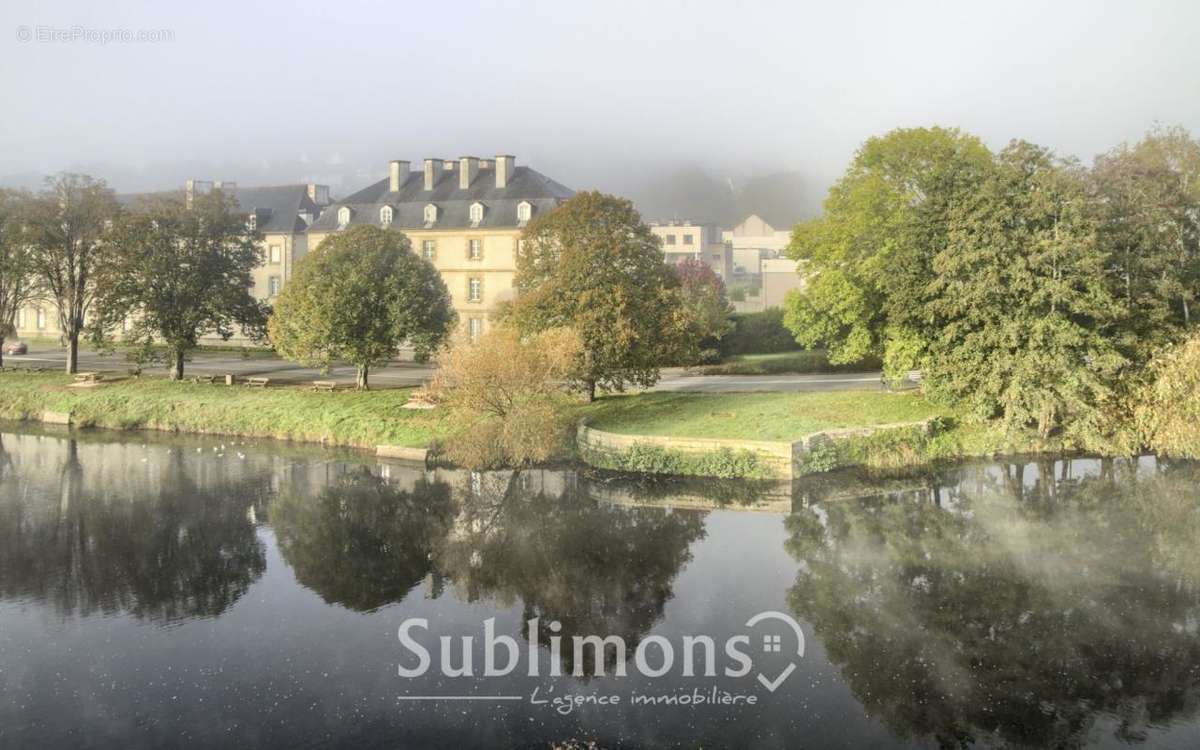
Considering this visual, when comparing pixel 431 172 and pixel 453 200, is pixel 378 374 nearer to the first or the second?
pixel 453 200

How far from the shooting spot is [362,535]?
84.6ft

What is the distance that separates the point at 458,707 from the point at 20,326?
67.2 meters

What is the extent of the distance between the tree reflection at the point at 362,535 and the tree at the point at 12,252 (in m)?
25.6

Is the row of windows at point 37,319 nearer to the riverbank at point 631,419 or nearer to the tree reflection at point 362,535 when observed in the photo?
the riverbank at point 631,419

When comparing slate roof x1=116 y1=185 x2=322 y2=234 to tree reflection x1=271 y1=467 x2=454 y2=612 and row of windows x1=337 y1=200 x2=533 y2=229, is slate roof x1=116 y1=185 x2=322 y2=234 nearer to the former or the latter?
row of windows x1=337 y1=200 x2=533 y2=229

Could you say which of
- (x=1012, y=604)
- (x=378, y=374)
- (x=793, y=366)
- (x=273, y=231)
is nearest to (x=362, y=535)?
(x=1012, y=604)

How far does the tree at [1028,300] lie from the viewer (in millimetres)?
32250

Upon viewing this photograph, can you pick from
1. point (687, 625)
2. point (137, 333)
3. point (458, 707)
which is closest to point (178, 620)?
point (458, 707)

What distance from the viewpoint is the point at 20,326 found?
71625 mm

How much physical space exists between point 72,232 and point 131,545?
94.9 ft

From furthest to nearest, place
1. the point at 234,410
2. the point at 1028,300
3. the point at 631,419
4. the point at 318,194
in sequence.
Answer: the point at 318,194
the point at 234,410
the point at 631,419
the point at 1028,300

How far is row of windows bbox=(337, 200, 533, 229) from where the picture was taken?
5769 cm

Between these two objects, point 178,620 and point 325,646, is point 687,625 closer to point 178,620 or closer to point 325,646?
point 325,646

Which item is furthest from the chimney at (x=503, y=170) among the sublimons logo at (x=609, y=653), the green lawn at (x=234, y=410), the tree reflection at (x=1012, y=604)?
the sublimons logo at (x=609, y=653)
